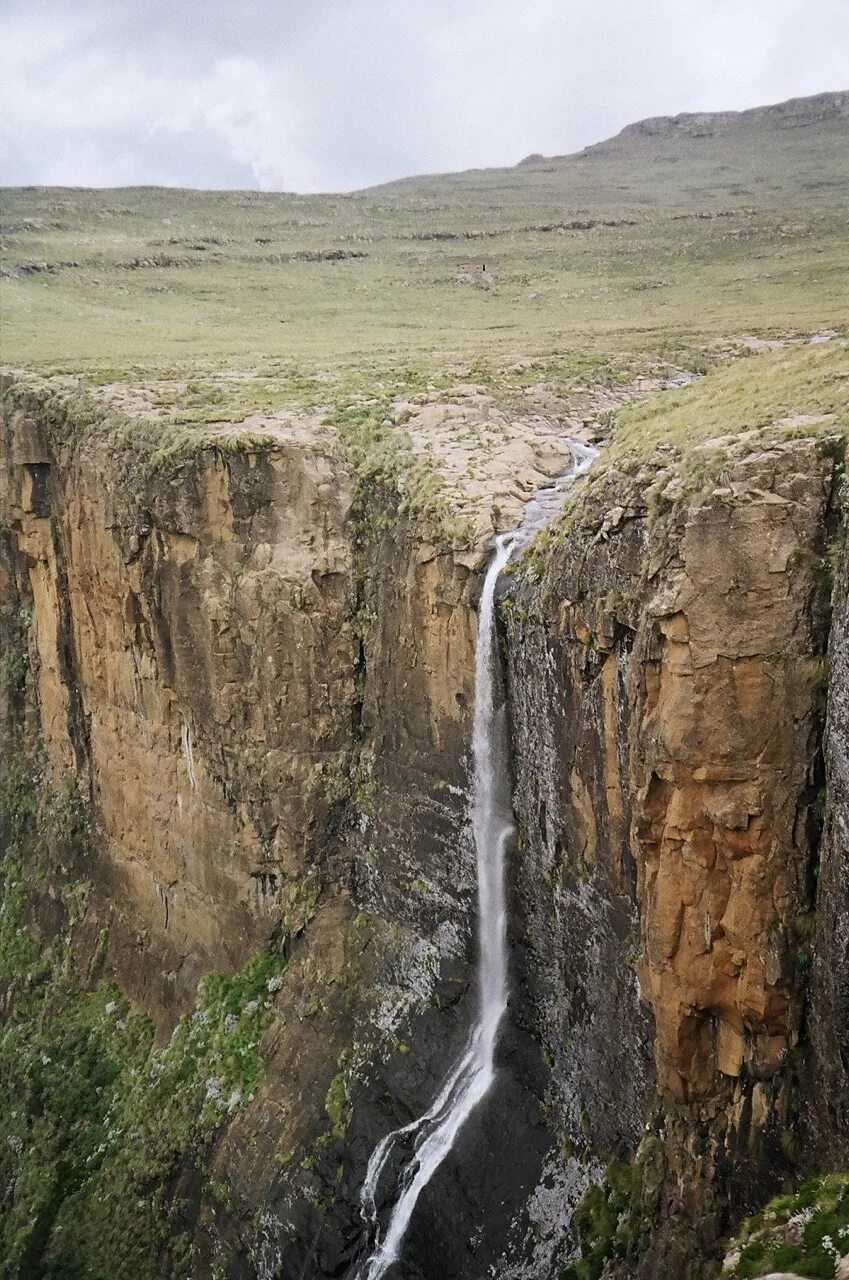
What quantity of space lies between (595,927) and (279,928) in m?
8.67

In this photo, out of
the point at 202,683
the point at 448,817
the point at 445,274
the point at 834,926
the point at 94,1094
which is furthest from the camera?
the point at 445,274

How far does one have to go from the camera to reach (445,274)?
61.0 meters

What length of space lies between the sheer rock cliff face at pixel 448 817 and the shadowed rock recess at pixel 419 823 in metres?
0.07

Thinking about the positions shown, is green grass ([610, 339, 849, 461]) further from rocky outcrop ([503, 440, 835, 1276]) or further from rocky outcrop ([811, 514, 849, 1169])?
rocky outcrop ([811, 514, 849, 1169])

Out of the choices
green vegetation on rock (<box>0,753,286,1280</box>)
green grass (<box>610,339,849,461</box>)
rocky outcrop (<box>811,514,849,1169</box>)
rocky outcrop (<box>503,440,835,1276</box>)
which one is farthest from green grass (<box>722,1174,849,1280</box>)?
green vegetation on rock (<box>0,753,286,1280</box>)

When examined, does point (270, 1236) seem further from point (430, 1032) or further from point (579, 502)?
point (579, 502)

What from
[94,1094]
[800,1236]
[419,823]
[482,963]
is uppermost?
[419,823]

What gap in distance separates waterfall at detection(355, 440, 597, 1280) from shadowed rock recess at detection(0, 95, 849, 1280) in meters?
0.18

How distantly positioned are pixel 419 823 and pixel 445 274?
4655cm

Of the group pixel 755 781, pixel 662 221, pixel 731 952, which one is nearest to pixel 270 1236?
pixel 731 952

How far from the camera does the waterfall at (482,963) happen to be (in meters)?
18.4

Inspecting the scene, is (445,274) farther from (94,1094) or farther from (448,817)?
(94,1094)

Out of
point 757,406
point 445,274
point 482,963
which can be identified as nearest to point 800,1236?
point 482,963

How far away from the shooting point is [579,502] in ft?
56.3
